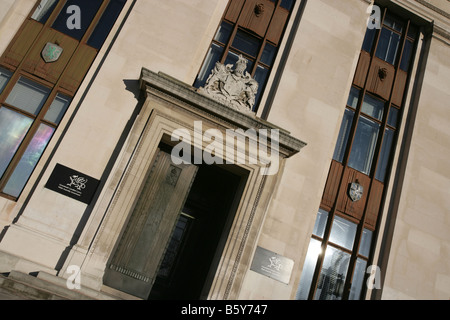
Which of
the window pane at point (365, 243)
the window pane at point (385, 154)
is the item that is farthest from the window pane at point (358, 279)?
the window pane at point (385, 154)

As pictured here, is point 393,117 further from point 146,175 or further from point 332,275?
point 146,175

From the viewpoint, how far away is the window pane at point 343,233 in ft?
29.9

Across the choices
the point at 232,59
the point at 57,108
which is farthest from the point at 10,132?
the point at 232,59

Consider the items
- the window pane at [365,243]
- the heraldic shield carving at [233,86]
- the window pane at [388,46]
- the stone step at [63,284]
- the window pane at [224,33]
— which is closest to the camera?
the stone step at [63,284]

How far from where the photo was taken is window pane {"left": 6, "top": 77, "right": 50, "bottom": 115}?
7.68 m

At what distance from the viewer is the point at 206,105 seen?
7.79m

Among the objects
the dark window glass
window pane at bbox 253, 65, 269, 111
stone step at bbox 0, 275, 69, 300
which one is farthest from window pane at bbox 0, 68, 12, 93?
window pane at bbox 253, 65, 269, 111

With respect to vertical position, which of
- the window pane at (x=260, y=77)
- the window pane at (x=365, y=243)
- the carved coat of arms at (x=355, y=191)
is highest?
Answer: the window pane at (x=260, y=77)

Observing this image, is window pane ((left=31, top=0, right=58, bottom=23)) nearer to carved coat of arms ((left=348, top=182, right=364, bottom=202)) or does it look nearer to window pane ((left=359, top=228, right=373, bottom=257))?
carved coat of arms ((left=348, top=182, right=364, bottom=202))

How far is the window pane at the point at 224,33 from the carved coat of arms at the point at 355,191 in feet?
18.5

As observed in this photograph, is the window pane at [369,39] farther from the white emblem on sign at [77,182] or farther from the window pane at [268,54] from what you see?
the white emblem on sign at [77,182]

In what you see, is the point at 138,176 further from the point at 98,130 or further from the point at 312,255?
the point at 312,255

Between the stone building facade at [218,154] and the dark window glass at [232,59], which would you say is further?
the dark window glass at [232,59]

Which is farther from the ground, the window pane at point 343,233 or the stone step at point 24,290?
the window pane at point 343,233
